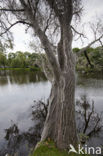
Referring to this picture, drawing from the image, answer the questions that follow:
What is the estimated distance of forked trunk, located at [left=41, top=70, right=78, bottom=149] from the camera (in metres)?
2.10

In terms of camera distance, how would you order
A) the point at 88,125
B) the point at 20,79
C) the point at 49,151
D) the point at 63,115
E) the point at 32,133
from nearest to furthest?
the point at 49,151
the point at 63,115
the point at 32,133
the point at 88,125
the point at 20,79

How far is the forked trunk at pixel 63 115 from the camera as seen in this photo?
2.10 meters

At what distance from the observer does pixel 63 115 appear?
85.4 inches

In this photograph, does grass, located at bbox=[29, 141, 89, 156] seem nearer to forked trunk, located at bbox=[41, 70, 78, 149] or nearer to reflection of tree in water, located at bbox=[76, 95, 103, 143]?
forked trunk, located at bbox=[41, 70, 78, 149]

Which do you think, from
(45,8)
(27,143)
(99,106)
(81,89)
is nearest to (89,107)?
(99,106)

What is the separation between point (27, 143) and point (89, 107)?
19.6 ft

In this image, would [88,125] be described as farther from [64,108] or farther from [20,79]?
[20,79]

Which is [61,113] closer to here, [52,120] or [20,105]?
[52,120]

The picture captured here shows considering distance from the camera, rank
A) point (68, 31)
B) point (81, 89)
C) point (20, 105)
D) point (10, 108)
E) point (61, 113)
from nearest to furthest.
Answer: point (61, 113) < point (68, 31) < point (10, 108) < point (20, 105) < point (81, 89)

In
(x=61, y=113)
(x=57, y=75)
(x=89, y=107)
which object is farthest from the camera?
(x=89, y=107)

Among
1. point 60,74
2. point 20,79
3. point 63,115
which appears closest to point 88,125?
point 63,115

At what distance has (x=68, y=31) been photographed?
8.23ft

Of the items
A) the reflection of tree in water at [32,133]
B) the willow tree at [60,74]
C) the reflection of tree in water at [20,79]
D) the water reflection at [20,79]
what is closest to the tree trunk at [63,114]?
the willow tree at [60,74]

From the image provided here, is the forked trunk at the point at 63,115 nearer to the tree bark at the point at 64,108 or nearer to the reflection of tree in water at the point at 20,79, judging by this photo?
the tree bark at the point at 64,108
